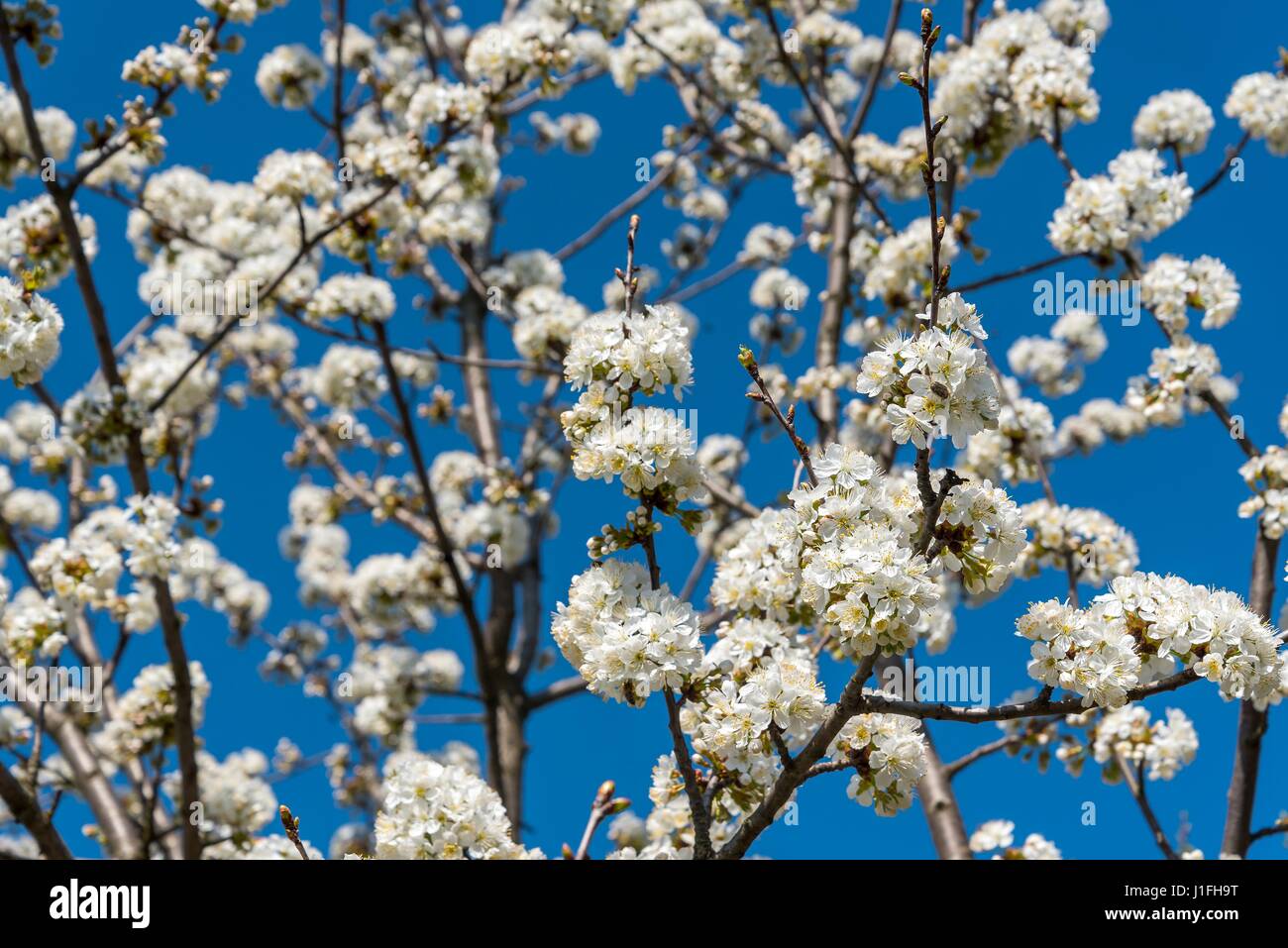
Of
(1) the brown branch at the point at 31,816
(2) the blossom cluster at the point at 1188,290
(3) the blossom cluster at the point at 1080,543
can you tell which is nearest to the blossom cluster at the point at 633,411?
(1) the brown branch at the point at 31,816

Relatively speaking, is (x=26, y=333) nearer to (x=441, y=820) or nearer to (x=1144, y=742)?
(x=441, y=820)

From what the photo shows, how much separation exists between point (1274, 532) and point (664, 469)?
3771 millimetres

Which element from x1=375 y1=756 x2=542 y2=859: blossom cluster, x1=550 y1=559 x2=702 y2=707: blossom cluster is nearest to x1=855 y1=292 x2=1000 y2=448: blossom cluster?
x1=550 y1=559 x2=702 y2=707: blossom cluster

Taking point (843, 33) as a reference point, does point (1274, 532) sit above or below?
below

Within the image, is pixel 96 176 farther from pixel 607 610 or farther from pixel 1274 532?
pixel 1274 532

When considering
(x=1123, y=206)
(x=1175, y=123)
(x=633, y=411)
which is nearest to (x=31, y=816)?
(x=633, y=411)

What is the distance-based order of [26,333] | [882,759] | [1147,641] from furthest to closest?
[26,333]
[882,759]
[1147,641]

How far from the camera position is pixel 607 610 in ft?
11.2

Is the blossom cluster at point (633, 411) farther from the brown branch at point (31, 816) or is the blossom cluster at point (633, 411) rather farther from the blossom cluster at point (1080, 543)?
the blossom cluster at point (1080, 543)

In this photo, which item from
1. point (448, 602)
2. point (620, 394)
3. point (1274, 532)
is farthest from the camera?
point (448, 602)

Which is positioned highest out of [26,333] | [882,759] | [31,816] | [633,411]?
[26,333]

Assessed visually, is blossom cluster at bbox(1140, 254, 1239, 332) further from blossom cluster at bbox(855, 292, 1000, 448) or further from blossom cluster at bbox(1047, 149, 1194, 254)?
blossom cluster at bbox(855, 292, 1000, 448)
